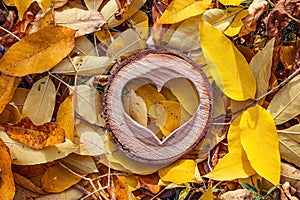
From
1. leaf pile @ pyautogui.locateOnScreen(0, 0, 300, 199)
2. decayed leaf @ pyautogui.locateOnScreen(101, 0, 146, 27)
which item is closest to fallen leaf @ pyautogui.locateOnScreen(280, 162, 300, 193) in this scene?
leaf pile @ pyautogui.locateOnScreen(0, 0, 300, 199)

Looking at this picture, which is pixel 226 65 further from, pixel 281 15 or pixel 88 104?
pixel 88 104

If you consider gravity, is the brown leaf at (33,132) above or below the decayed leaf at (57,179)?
above

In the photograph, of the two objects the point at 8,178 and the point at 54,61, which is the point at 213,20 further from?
the point at 8,178

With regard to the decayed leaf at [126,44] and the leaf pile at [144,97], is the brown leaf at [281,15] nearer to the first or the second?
the leaf pile at [144,97]

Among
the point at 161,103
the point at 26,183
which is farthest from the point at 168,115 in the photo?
the point at 26,183

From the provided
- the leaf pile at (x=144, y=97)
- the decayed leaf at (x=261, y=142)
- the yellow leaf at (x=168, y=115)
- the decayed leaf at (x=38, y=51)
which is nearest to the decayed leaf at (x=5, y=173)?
the leaf pile at (x=144, y=97)

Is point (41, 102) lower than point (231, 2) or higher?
lower

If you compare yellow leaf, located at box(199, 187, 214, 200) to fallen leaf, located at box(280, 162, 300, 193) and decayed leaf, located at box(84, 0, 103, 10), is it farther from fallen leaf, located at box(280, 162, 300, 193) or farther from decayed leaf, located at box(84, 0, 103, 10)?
decayed leaf, located at box(84, 0, 103, 10)
